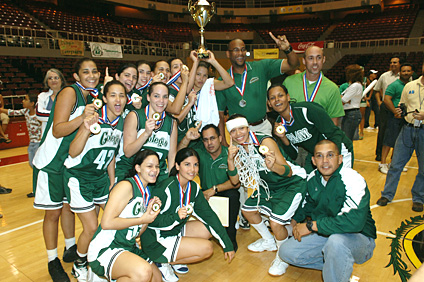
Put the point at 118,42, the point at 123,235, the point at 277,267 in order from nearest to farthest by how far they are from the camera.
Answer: the point at 123,235
the point at 277,267
the point at 118,42

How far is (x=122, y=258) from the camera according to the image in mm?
2303

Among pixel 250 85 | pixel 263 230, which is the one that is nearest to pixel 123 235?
pixel 263 230

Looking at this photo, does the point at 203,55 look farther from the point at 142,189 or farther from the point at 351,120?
the point at 351,120

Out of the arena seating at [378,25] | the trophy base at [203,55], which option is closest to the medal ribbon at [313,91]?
the trophy base at [203,55]

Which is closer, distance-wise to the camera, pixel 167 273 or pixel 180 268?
pixel 167 273

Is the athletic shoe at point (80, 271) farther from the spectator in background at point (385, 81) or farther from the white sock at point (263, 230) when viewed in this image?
the spectator in background at point (385, 81)

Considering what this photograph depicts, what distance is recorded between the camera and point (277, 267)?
117 inches

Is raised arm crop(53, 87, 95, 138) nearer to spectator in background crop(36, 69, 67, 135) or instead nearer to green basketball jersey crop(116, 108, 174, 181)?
green basketball jersey crop(116, 108, 174, 181)

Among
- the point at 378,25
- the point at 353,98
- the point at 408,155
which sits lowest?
the point at 408,155

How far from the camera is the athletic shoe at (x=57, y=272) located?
9.33 feet

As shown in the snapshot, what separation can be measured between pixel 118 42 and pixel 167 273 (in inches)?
658

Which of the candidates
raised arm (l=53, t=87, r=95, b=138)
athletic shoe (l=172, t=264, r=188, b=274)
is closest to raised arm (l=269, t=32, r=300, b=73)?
raised arm (l=53, t=87, r=95, b=138)

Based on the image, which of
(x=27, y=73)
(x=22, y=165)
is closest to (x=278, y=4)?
(x=27, y=73)

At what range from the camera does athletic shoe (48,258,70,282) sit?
2844 mm
